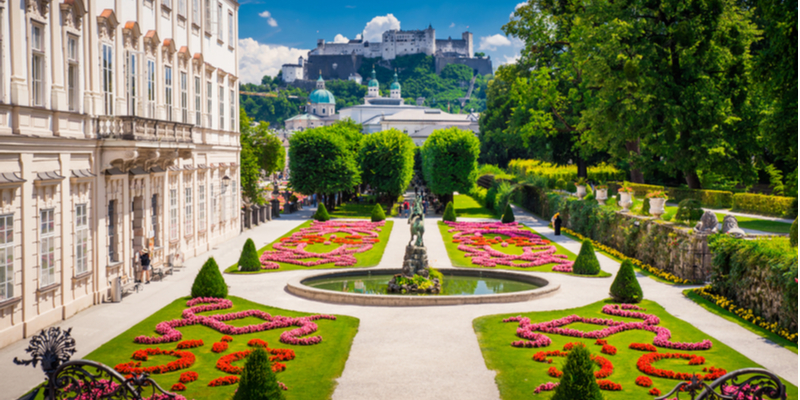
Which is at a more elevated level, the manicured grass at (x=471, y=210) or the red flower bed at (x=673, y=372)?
the manicured grass at (x=471, y=210)

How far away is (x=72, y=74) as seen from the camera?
61.2ft

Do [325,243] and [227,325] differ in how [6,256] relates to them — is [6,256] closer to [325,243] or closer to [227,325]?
[227,325]

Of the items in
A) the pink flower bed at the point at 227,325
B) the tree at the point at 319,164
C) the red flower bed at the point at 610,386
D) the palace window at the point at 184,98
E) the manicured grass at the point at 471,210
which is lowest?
the red flower bed at the point at 610,386

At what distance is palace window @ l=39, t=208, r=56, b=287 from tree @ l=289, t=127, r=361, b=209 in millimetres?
34673

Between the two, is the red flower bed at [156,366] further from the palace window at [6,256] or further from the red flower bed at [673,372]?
the red flower bed at [673,372]

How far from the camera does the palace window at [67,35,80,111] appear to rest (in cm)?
1847

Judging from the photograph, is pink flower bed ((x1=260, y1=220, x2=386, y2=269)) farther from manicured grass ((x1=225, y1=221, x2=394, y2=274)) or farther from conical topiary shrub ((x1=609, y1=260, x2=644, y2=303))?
conical topiary shrub ((x1=609, y1=260, x2=644, y2=303))

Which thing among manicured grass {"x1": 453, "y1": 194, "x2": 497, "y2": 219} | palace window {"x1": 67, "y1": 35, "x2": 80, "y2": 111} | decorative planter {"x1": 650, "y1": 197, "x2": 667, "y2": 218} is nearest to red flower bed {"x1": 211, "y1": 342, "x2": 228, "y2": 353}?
palace window {"x1": 67, "y1": 35, "x2": 80, "y2": 111}

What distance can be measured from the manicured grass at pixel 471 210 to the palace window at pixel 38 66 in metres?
37.9

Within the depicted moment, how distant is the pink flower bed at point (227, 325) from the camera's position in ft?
51.3

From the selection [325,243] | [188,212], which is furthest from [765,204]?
[188,212]

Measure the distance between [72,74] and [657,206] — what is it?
21.1m

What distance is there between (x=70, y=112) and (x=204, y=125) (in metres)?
14.0

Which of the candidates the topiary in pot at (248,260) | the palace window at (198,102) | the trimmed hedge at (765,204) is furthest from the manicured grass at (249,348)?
the trimmed hedge at (765,204)
